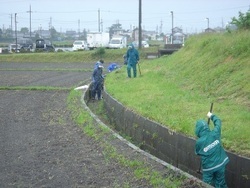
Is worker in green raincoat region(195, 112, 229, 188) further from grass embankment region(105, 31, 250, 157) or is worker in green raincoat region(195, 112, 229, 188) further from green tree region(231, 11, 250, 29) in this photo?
green tree region(231, 11, 250, 29)

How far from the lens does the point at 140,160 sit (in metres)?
7.55

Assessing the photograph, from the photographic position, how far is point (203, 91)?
1255 centimetres

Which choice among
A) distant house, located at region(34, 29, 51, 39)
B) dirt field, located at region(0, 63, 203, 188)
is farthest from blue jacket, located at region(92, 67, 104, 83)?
distant house, located at region(34, 29, 51, 39)

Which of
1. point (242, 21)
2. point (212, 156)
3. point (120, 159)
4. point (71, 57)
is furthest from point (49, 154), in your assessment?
point (71, 57)

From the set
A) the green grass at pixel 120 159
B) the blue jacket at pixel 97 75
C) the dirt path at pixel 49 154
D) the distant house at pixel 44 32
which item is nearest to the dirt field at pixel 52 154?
the dirt path at pixel 49 154

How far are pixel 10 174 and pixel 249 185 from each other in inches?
168

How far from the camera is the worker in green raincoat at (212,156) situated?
21.3 feet

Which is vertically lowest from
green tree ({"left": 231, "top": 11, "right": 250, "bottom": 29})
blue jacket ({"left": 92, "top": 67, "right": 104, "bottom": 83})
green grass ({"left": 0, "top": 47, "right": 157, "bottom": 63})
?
blue jacket ({"left": 92, "top": 67, "right": 104, "bottom": 83})

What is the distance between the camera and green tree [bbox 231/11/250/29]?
54.3 feet

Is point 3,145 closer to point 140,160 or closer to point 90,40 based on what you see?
point 140,160

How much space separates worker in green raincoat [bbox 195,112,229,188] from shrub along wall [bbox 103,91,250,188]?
257mm

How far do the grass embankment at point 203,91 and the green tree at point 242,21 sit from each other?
759 mm

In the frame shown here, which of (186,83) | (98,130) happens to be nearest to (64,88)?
(186,83)

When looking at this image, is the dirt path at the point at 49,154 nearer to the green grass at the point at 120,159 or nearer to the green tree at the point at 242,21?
the green grass at the point at 120,159
